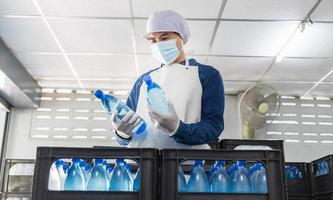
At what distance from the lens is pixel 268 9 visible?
320 cm

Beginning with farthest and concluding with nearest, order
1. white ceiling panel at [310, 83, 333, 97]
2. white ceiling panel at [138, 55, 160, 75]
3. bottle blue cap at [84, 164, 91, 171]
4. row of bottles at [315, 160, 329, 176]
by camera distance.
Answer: white ceiling panel at [310, 83, 333, 97], white ceiling panel at [138, 55, 160, 75], row of bottles at [315, 160, 329, 176], bottle blue cap at [84, 164, 91, 171]

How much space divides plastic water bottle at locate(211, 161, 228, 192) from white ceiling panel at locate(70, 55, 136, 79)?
311cm

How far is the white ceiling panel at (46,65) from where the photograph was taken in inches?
164

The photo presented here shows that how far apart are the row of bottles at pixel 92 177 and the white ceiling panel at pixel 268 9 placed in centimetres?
231

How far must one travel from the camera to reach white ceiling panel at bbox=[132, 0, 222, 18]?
10.2ft

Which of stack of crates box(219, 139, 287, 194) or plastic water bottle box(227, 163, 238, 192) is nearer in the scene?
plastic water bottle box(227, 163, 238, 192)

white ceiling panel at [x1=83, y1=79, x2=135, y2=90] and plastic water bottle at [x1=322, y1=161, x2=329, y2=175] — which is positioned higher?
white ceiling panel at [x1=83, y1=79, x2=135, y2=90]

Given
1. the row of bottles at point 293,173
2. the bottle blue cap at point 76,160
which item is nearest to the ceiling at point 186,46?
the row of bottles at point 293,173

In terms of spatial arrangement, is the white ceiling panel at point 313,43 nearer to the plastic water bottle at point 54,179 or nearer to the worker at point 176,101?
the worker at point 176,101

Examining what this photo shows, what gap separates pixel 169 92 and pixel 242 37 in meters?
2.38

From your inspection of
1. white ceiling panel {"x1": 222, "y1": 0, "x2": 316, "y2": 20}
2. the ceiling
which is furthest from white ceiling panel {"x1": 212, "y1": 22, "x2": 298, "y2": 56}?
white ceiling panel {"x1": 222, "y1": 0, "x2": 316, "y2": 20}

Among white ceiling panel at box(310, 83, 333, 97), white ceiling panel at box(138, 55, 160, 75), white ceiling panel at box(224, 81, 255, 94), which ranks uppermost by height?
white ceiling panel at box(138, 55, 160, 75)

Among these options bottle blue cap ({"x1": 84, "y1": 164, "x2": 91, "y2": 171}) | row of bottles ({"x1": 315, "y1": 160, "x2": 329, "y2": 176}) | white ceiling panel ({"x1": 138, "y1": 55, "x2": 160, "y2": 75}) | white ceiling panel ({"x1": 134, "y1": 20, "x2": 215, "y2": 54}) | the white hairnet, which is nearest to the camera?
bottle blue cap ({"x1": 84, "y1": 164, "x2": 91, "y2": 171})

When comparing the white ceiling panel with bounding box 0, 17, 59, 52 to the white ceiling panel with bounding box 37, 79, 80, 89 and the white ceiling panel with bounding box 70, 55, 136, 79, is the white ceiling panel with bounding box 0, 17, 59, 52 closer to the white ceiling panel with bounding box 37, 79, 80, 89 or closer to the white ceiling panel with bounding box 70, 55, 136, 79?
the white ceiling panel with bounding box 70, 55, 136, 79
